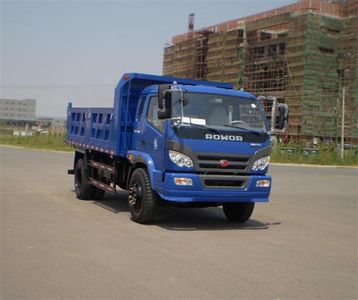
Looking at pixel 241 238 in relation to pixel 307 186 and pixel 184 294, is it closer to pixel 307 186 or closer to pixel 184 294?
pixel 184 294

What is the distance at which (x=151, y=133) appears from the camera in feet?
31.5

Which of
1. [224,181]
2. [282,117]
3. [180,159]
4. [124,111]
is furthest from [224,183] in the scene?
[124,111]

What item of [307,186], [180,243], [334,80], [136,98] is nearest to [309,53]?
[334,80]

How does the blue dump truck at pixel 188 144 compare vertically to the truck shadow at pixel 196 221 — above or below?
above

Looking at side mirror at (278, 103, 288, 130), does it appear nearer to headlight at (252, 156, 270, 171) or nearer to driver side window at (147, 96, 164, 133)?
headlight at (252, 156, 270, 171)

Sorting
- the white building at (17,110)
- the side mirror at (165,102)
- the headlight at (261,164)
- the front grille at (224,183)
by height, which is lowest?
the front grille at (224,183)

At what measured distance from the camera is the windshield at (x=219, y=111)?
912 centimetres

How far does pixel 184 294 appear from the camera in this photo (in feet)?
17.8

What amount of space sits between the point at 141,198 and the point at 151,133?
1.16 m

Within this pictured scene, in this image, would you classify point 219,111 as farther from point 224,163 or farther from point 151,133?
point 151,133

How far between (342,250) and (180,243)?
7.79 ft

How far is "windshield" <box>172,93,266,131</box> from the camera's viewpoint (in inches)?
359

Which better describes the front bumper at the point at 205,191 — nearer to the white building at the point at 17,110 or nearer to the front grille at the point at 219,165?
the front grille at the point at 219,165

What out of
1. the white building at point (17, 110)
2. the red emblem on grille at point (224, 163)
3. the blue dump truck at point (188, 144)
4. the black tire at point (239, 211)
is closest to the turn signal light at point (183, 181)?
the blue dump truck at point (188, 144)
